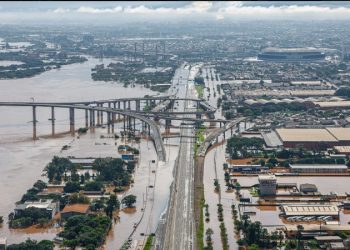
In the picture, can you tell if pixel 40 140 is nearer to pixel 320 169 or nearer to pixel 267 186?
pixel 267 186

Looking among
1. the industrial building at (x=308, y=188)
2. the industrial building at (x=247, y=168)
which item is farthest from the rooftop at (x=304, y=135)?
the industrial building at (x=308, y=188)

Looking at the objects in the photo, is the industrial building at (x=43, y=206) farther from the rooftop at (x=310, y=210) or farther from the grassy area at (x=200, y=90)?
the grassy area at (x=200, y=90)

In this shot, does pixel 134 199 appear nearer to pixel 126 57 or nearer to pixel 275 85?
pixel 275 85

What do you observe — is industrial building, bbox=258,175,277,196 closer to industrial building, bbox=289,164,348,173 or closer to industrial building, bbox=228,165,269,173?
industrial building, bbox=228,165,269,173

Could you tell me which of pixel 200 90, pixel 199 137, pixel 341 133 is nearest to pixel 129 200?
pixel 199 137

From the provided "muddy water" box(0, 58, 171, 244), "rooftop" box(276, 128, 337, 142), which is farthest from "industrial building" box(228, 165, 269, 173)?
"rooftop" box(276, 128, 337, 142)

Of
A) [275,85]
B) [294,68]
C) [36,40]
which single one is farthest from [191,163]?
[36,40]

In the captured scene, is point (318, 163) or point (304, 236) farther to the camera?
point (318, 163)
